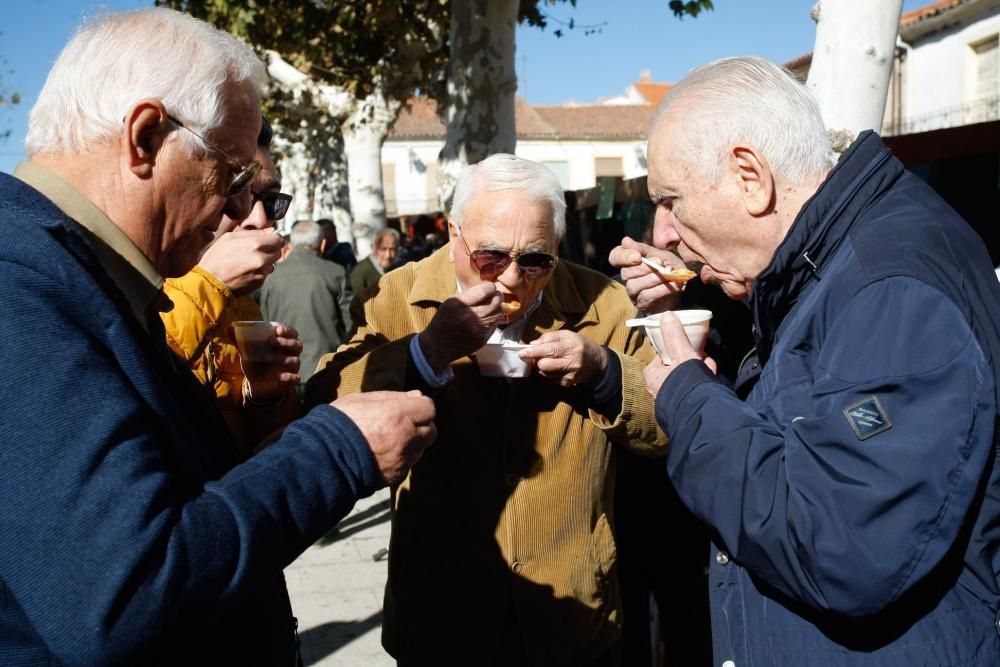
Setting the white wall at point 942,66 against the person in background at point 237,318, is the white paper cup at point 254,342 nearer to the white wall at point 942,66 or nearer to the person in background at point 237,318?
the person in background at point 237,318

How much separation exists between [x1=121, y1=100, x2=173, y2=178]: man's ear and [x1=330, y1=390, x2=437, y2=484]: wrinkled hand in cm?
52

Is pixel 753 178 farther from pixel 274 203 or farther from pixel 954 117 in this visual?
pixel 954 117

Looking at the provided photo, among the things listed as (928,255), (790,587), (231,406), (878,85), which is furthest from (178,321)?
(878,85)

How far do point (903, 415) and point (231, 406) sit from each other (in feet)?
5.44

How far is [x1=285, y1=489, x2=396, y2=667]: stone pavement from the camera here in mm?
4574

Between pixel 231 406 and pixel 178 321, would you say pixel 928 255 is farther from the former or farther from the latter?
pixel 178 321

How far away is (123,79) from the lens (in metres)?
1.41

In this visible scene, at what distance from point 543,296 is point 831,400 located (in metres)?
1.35

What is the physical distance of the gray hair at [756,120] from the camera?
1746 millimetres

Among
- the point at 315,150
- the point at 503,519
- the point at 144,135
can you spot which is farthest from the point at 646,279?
the point at 315,150

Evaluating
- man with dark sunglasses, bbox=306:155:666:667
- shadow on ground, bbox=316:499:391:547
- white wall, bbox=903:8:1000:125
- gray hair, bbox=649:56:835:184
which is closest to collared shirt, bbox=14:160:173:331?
man with dark sunglasses, bbox=306:155:666:667

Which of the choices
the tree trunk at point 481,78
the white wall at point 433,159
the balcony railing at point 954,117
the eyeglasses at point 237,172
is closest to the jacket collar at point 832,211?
the eyeglasses at point 237,172

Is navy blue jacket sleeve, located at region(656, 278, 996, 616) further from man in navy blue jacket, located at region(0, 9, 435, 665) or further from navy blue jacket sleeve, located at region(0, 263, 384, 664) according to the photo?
navy blue jacket sleeve, located at region(0, 263, 384, 664)

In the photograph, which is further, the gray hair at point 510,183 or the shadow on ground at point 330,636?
the shadow on ground at point 330,636
